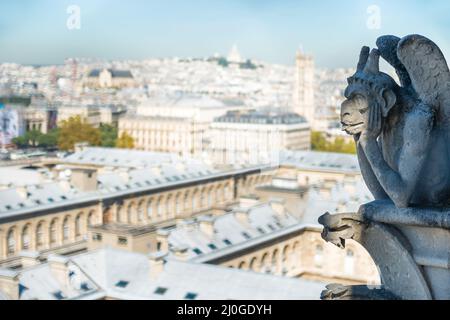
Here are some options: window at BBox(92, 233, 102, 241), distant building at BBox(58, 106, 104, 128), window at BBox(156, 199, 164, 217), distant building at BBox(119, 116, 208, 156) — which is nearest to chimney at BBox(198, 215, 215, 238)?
window at BBox(92, 233, 102, 241)

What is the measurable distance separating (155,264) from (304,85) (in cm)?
11781

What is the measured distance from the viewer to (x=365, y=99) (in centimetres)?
518

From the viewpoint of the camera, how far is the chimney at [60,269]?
2450cm

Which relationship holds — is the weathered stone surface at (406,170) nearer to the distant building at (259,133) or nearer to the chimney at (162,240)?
the chimney at (162,240)

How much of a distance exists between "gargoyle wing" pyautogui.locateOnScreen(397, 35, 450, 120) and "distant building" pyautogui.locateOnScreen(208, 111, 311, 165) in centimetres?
9248

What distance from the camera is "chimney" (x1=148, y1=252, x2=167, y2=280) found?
1006 inches

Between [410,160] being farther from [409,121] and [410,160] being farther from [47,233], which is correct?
[47,233]

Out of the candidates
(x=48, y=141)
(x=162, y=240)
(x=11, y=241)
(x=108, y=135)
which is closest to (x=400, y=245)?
(x=162, y=240)

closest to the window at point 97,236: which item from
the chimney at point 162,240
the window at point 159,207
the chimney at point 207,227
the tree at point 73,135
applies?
the chimney at point 162,240

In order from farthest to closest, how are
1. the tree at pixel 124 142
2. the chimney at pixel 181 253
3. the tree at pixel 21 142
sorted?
the tree at pixel 124 142
the tree at pixel 21 142
the chimney at pixel 181 253

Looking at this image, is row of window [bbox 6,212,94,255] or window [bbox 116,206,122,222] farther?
window [bbox 116,206,122,222]

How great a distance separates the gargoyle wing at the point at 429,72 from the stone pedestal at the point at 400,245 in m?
0.62

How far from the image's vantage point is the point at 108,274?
84.4 ft

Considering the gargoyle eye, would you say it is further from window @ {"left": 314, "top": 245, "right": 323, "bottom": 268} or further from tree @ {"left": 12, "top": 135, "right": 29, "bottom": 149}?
tree @ {"left": 12, "top": 135, "right": 29, "bottom": 149}
